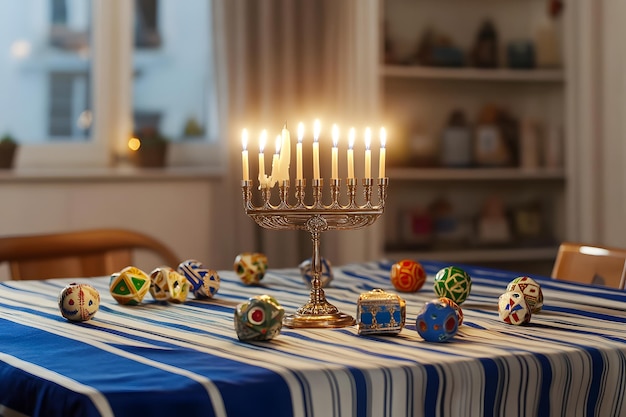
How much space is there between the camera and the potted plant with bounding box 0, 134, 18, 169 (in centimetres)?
320

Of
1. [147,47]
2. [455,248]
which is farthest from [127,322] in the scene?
[455,248]

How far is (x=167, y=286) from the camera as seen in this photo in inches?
53.9

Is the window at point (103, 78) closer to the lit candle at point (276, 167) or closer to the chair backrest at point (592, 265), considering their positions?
the chair backrest at point (592, 265)

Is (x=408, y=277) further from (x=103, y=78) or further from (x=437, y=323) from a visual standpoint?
(x=103, y=78)

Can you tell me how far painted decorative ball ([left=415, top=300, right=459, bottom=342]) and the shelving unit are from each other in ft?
8.57

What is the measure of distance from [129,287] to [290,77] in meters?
2.10

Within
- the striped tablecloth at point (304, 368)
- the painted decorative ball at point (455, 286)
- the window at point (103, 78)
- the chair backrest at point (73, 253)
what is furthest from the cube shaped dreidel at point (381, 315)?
the window at point (103, 78)

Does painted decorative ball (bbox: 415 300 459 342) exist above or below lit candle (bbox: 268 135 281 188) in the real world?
below

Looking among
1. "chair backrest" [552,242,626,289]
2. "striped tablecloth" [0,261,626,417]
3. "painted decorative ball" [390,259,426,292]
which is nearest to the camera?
"striped tablecloth" [0,261,626,417]

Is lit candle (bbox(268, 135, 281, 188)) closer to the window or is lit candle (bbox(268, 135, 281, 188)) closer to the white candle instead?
the white candle

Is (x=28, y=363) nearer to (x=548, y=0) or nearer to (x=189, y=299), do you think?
(x=189, y=299)

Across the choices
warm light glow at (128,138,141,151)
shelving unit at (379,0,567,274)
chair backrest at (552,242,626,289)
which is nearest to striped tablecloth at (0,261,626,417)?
chair backrest at (552,242,626,289)

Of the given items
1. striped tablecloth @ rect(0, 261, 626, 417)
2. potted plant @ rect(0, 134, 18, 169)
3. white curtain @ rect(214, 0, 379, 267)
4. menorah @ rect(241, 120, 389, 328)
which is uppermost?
white curtain @ rect(214, 0, 379, 267)

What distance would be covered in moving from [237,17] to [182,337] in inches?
93.0
